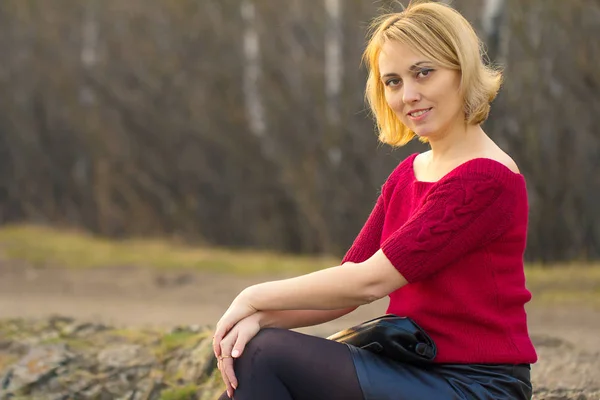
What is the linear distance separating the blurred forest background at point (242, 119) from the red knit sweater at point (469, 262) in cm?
592

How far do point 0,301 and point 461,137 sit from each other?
5777mm

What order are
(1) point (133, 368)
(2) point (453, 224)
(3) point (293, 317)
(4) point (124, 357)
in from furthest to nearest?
(4) point (124, 357)
(1) point (133, 368)
(3) point (293, 317)
(2) point (453, 224)

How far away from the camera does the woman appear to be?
5.66 feet

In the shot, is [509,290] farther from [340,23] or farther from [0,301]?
[340,23]

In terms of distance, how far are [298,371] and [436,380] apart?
283 millimetres

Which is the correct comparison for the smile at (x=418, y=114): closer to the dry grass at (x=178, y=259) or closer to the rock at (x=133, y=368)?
the rock at (x=133, y=368)

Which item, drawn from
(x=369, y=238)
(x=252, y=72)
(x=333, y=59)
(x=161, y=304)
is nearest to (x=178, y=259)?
(x=161, y=304)

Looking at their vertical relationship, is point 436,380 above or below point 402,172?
below

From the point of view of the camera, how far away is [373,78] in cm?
201

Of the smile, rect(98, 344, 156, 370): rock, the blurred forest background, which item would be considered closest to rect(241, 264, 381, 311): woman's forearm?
the smile

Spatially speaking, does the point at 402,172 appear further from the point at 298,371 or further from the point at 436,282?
the point at 298,371

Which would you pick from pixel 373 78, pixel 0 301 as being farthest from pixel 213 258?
pixel 373 78

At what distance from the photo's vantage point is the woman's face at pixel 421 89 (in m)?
1.82

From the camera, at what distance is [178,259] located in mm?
8555
